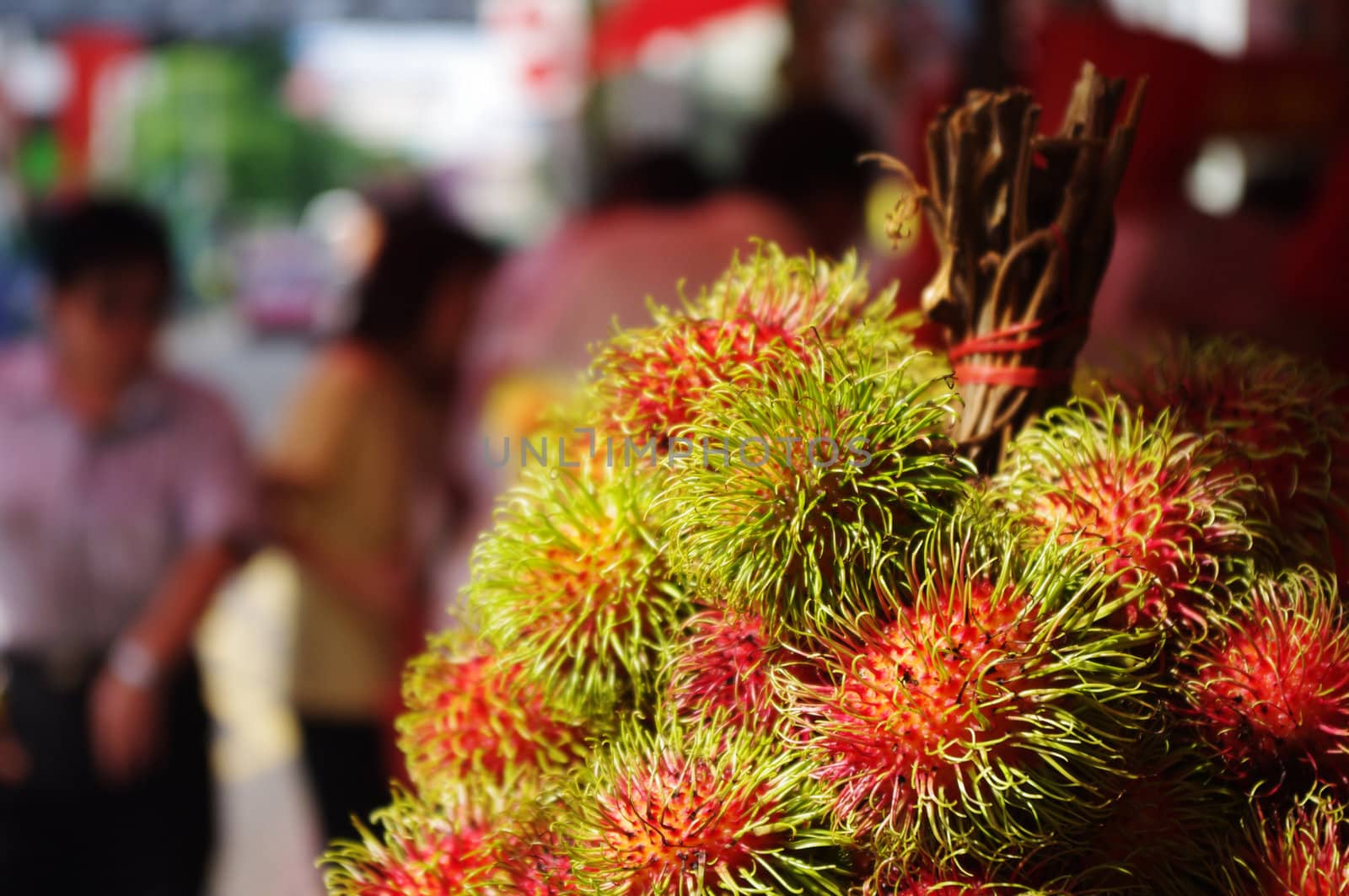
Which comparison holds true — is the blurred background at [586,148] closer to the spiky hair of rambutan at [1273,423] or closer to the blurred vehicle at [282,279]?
the spiky hair of rambutan at [1273,423]

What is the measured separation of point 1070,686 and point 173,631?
1.65 meters

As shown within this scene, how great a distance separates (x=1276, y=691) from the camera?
560 millimetres

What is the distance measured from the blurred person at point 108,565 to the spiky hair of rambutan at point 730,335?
1.47 meters

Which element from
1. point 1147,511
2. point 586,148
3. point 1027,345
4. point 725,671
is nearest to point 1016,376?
point 1027,345

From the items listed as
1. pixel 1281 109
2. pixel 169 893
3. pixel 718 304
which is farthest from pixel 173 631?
pixel 1281 109

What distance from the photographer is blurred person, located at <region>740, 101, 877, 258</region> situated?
2.26m

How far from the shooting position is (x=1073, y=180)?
0.66 metres

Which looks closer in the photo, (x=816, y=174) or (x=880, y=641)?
(x=880, y=641)

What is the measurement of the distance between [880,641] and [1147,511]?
142mm

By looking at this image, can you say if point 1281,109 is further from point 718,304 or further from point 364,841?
point 364,841

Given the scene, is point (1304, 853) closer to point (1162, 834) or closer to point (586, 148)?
point (1162, 834)

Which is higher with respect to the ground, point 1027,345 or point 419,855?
point 1027,345

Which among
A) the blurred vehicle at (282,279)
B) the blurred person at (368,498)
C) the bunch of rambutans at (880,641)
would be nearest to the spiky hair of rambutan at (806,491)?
the bunch of rambutans at (880,641)

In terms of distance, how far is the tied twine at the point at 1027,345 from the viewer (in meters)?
0.66
